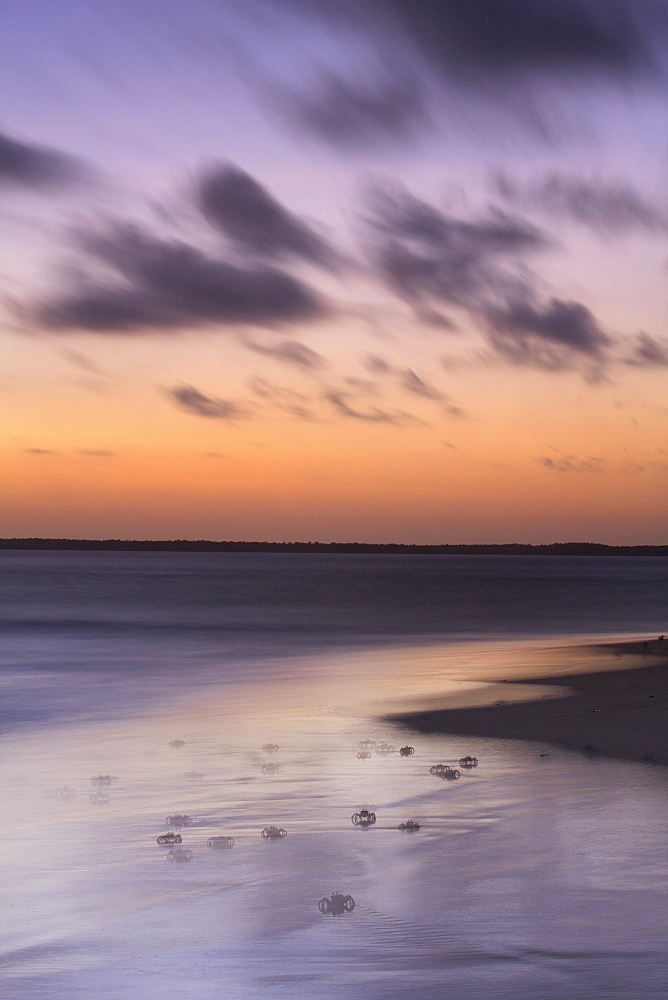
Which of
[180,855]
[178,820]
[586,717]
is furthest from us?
[586,717]

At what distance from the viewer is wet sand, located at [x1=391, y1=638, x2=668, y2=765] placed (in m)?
15.5

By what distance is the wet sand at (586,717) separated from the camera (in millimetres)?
15492

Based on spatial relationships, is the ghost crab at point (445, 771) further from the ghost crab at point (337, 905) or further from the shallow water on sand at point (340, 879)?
the ghost crab at point (337, 905)

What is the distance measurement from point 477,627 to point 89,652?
20.6 meters

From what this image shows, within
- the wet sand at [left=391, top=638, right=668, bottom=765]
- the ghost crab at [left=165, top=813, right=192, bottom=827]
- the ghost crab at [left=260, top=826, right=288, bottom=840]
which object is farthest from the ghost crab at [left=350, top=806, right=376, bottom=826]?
the wet sand at [left=391, top=638, right=668, bottom=765]

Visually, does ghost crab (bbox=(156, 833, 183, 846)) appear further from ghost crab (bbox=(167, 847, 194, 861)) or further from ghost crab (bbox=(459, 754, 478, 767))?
ghost crab (bbox=(459, 754, 478, 767))

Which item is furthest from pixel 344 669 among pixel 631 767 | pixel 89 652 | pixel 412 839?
pixel 412 839

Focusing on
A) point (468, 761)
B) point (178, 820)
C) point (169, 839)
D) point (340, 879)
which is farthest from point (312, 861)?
point (468, 761)

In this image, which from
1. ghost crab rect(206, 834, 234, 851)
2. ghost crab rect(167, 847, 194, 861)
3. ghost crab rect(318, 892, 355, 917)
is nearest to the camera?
ghost crab rect(318, 892, 355, 917)

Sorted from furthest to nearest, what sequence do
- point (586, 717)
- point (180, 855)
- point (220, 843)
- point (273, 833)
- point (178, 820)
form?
point (586, 717)
point (178, 820)
point (273, 833)
point (220, 843)
point (180, 855)

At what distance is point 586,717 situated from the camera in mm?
18281

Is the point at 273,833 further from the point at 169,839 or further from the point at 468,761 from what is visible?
the point at 468,761

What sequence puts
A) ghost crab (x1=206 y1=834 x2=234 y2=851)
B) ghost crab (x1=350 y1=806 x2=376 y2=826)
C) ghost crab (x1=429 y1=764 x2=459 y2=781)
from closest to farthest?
1. ghost crab (x1=206 y1=834 x2=234 y2=851)
2. ghost crab (x1=350 y1=806 x2=376 y2=826)
3. ghost crab (x1=429 y1=764 x2=459 y2=781)

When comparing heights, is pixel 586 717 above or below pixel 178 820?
above
